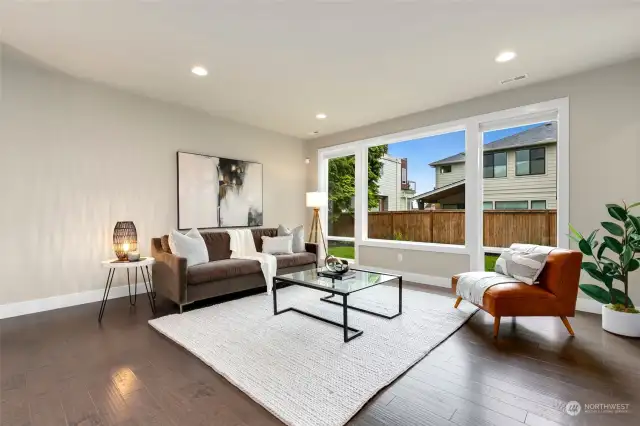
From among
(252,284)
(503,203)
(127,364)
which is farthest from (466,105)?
(127,364)

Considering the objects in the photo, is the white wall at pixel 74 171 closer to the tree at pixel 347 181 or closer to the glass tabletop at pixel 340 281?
the glass tabletop at pixel 340 281

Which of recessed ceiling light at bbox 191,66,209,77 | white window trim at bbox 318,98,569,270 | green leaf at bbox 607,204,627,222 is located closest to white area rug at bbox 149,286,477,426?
white window trim at bbox 318,98,569,270

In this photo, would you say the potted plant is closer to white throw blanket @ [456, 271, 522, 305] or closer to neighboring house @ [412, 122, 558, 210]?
white throw blanket @ [456, 271, 522, 305]

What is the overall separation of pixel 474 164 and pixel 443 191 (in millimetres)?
734

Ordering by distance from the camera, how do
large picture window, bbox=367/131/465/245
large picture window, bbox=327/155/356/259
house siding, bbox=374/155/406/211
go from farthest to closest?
large picture window, bbox=327/155/356/259
house siding, bbox=374/155/406/211
large picture window, bbox=367/131/465/245

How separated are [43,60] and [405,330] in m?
4.62

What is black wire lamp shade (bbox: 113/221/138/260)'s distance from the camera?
3496mm

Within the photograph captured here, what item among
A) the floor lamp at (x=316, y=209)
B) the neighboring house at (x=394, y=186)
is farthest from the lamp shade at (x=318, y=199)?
the neighboring house at (x=394, y=186)

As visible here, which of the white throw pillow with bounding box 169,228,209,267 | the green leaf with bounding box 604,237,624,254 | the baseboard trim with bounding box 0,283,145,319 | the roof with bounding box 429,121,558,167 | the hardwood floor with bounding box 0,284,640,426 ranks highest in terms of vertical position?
the roof with bounding box 429,121,558,167

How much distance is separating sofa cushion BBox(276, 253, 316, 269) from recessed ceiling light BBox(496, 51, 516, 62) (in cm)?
349

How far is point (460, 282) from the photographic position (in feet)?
10.7

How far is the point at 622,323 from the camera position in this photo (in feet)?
8.95

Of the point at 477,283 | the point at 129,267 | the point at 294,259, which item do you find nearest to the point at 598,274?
the point at 477,283

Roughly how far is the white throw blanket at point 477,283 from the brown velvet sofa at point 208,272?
90.7 inches
